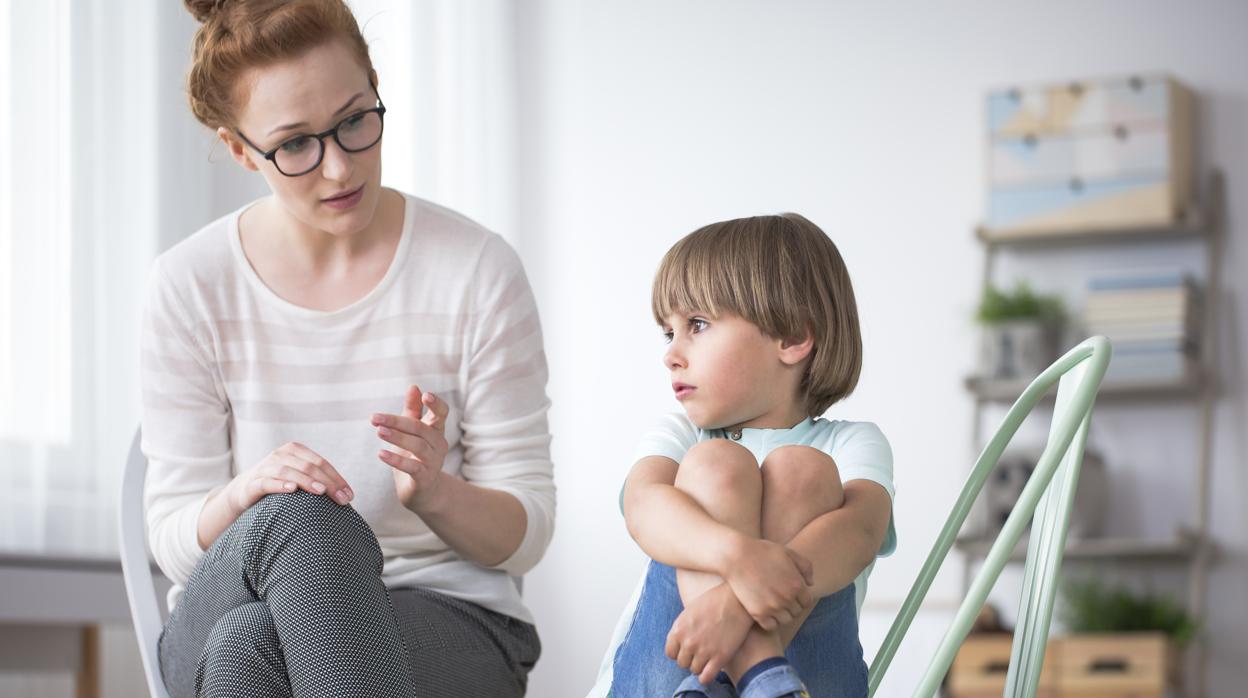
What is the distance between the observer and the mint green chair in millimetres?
979

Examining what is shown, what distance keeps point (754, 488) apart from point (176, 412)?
28.3 inches

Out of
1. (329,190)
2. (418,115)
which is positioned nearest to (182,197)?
(418,115)

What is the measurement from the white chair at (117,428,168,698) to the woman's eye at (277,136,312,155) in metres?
0.39

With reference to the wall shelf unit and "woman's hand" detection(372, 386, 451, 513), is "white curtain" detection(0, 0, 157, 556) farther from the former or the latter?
the wall shelf unit

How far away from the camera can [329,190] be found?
4.46 ft

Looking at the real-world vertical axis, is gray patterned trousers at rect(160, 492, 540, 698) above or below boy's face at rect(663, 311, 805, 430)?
below

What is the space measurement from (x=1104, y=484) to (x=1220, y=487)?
319 mm

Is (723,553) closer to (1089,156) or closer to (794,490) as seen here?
(794,490)

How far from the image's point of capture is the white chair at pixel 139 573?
4.21 feet

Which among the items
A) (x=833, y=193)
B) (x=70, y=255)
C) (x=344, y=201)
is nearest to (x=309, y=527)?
(x=344, y=201)

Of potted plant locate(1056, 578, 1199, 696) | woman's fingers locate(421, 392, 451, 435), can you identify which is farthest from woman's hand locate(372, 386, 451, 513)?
potted plant locate(1056, 578, 1199, 696)

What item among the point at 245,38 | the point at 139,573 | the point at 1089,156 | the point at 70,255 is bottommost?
the point at 139,573

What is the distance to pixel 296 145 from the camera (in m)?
1.34

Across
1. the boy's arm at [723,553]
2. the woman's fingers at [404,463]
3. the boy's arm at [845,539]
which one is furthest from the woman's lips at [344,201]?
the boy's arm at [845,539]
